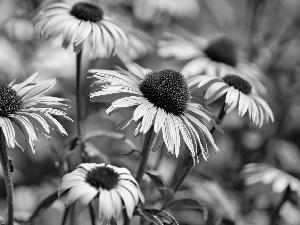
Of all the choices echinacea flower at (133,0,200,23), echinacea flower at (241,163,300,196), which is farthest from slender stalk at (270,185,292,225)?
echinacea flower at (133,0,200,23)

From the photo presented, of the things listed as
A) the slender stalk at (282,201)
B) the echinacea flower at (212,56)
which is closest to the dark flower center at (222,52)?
the echinacea flower at (212,56)

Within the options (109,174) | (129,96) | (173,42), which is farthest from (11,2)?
(109,174)

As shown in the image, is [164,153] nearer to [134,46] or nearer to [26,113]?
[134,46]

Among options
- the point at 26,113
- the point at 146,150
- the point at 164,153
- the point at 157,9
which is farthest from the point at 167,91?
the point at 157,9

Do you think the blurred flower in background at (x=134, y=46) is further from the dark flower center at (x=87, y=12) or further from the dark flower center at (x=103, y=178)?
the dark flower center at (x=103, y=178)

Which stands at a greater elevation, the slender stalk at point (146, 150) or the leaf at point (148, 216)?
the slender stalk at point (146, 150)
